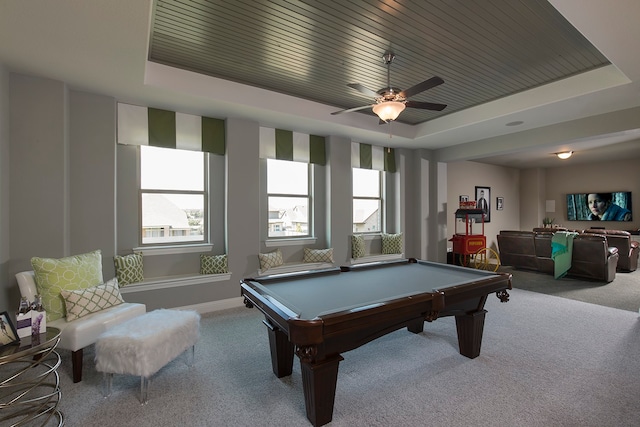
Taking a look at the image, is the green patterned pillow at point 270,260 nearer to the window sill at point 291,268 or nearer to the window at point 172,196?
the window sill at point 291,268

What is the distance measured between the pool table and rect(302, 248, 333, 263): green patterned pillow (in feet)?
5.89

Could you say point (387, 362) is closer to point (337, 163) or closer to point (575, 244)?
point (337, 163)

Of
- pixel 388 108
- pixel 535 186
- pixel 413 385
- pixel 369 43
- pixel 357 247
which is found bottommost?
pixel 413 385

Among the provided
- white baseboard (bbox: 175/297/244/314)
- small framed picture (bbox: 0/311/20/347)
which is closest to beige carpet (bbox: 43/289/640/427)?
small framed picture (bbox: 0/311/20/347)

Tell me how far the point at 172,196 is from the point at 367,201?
144 inches

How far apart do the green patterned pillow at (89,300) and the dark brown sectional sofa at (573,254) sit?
23.8ft

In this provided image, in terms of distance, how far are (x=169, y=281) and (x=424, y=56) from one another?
13.2 ft

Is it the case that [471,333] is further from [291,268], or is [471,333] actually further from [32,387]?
[32,387]

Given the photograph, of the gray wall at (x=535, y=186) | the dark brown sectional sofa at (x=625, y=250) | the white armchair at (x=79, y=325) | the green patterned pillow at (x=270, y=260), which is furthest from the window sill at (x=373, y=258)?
the dark brown sectional sofa at (x=625, y=250)

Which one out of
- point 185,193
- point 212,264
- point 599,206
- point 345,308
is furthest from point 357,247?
point 599,206

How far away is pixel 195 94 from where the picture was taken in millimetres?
3432

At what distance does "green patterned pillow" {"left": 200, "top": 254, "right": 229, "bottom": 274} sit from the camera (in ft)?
13.5

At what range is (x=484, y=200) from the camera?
27.6 feet

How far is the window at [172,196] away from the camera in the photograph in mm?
3971
